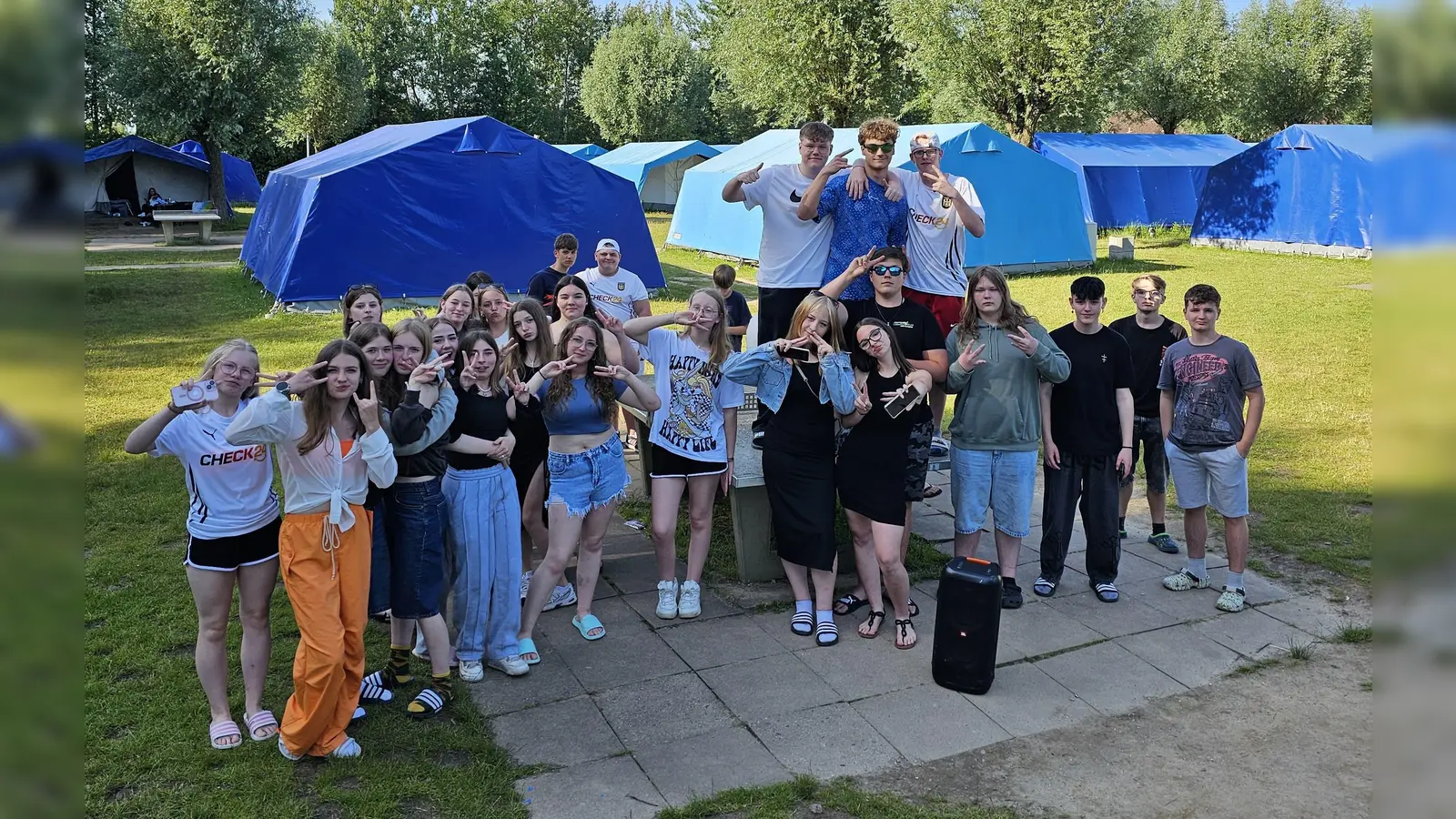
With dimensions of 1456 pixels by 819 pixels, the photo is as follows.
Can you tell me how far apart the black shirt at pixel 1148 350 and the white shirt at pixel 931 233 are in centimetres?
115

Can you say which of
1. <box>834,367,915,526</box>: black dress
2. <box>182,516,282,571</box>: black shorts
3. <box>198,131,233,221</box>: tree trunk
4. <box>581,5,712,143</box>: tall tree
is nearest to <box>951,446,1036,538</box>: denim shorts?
<box>834,367,915,526</box>: black dress

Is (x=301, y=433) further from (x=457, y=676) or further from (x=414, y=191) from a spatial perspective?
(x=414, y=191)

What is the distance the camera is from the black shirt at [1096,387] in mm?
5953

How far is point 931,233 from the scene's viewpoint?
6820 mm

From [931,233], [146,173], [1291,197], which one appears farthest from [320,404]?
[146,173]

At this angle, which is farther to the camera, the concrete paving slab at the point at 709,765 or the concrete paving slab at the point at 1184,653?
the concrete paving slab at the point at 1184,653

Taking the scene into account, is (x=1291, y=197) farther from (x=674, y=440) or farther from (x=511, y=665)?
(x=511, y=665)

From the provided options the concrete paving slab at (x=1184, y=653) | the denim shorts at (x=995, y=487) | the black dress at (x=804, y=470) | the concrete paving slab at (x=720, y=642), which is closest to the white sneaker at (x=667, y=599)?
the concrete paving slab at (x=720, y=642)

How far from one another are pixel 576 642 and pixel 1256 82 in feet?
137

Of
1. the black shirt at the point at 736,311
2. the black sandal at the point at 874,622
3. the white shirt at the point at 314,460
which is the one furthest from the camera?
the black shirt at the point at 736,311

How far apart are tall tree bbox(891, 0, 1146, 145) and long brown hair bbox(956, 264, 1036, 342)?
22051 mm

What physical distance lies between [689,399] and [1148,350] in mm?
3099

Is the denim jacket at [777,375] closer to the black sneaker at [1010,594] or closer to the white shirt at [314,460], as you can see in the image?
the black sneaker at [1010,594]
